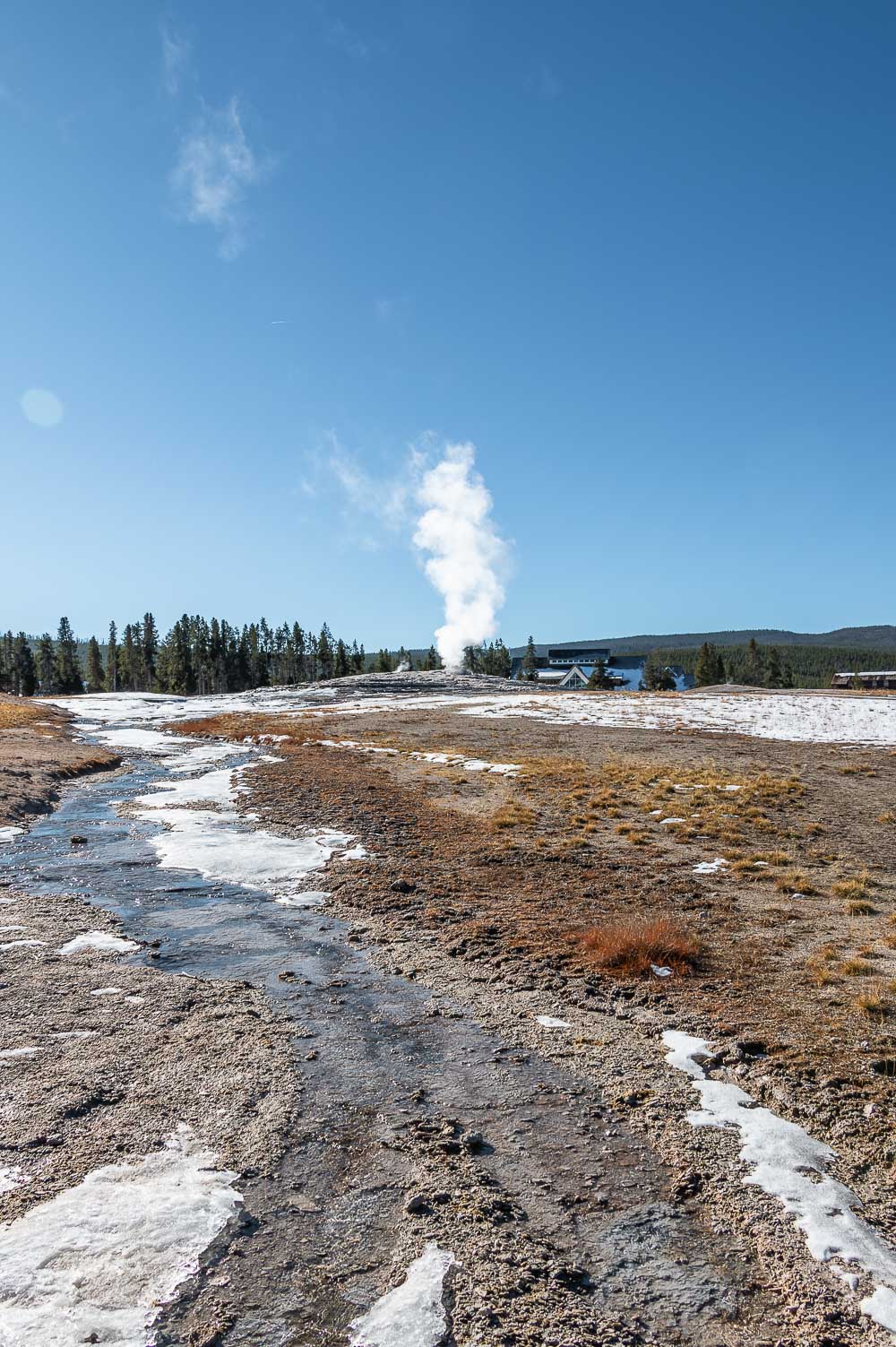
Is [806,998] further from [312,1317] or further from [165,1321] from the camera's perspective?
[165,1321]

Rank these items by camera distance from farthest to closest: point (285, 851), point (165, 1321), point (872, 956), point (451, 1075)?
point (285, 851) → point (872, 956) → point (451, 1075) → point (165, 1321)

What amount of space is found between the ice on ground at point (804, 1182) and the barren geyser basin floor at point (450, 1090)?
2 centimetres

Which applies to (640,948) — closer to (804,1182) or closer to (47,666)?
(804,1182)

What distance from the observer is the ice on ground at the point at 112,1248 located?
3561 millimetres

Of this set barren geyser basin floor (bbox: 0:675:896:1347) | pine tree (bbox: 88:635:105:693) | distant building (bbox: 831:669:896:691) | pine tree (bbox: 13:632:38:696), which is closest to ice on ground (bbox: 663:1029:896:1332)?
barren geyser basin floor (bbox: 0:675:896:1347)

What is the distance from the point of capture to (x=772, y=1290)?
12.6ft

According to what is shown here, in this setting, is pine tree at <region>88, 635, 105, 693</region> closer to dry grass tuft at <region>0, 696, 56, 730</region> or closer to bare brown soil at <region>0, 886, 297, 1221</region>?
dry grass tuft at <region>0, 696, 56, 730</region>

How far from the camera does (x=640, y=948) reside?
8633 millimetres

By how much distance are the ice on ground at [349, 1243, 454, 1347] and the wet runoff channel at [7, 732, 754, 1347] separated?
92mm

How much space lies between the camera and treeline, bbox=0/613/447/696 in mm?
121875

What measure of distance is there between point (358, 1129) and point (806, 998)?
5.08 m

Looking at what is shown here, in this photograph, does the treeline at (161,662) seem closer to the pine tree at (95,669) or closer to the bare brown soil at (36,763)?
the pine tree at (95,669)

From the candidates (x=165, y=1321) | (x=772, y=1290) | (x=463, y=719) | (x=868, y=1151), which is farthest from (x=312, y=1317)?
(x=463, y=719)

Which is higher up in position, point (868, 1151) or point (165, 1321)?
point (165, 1321)
